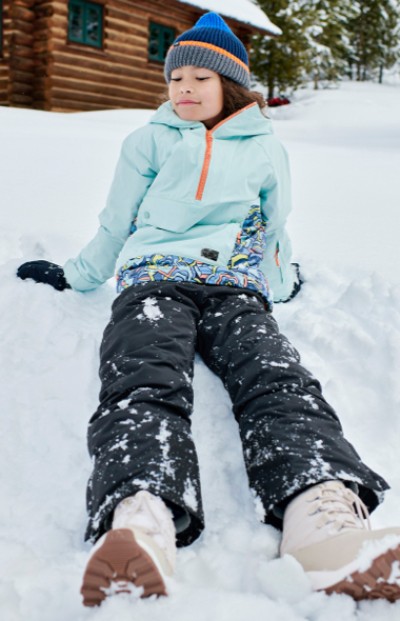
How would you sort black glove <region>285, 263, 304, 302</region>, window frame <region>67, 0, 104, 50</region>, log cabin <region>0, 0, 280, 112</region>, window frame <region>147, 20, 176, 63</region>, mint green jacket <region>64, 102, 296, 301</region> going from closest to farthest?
mint green jacket <region>64, 102, 296, 301</region> < black glove <region>285, 263, 304, 302</region> < log cabin <region>0, 0, 280, 112</region> < window frame <region>67, 0, 104, 50</region> < window frame <region>147, 20, 176, 63</region>

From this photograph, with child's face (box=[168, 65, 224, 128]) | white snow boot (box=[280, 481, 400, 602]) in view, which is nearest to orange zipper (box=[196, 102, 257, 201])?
child's face (box=[168, 65, 224, 128])

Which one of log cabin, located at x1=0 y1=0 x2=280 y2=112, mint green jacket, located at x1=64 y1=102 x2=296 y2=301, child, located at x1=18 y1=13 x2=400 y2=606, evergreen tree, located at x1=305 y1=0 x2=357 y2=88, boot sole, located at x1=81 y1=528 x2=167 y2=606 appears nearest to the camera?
boot sole, located at x1=81 y1=528 x2=167 y2=606

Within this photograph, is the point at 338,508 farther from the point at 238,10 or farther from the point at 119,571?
the point at 238,10

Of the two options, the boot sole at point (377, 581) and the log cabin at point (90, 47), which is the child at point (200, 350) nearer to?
the boot sole at point (377, 581)

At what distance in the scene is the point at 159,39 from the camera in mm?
13320

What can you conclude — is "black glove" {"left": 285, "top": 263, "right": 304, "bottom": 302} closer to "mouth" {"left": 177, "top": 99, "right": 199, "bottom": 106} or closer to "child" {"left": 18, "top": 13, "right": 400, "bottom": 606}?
"child" {"left": 18, "top": 13, "right": 400, "bottom": 606}

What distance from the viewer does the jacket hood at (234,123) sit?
219 centimetres

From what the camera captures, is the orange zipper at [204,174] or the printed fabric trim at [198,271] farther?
the orange zipper at [204,174]

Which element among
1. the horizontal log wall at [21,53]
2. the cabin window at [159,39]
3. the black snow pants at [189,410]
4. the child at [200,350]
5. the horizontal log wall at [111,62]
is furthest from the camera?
the cabin window at [159,39]

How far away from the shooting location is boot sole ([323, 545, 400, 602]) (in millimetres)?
1141

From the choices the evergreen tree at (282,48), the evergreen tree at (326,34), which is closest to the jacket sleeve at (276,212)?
the evergreen tree at (282,48)

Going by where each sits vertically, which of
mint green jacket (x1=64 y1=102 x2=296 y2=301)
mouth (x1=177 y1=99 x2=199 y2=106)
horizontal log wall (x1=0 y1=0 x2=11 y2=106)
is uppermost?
horizontal log wall (x1=0 y1=0 x2=11 y2=106)

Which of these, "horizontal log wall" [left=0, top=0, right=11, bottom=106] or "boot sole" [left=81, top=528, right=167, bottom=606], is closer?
"boot sole" [left=81, top=528, right=167, bottom=606]

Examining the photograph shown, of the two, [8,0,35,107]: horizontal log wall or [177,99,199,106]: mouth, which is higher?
[8,0,35,107]: horizontal log wall
